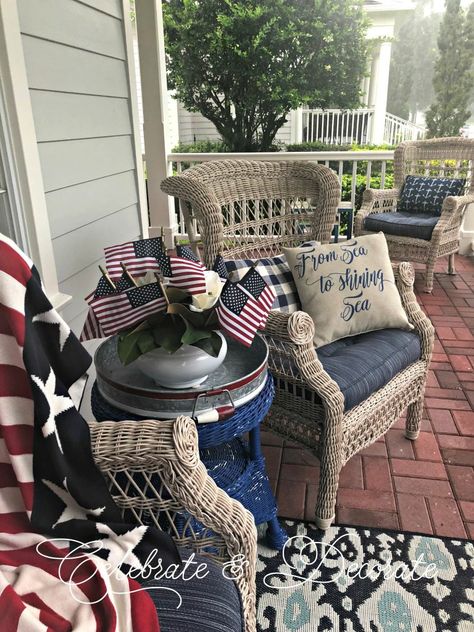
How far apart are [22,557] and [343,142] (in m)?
9.71

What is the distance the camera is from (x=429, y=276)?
385 cm

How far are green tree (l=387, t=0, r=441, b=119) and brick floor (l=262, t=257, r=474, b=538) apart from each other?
839 centimetres

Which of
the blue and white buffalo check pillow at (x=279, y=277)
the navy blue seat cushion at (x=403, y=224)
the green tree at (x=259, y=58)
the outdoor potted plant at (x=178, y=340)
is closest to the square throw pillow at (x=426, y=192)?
the navy blue seat cushion at (x=403, y=224)

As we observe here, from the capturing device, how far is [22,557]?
3.05 feet

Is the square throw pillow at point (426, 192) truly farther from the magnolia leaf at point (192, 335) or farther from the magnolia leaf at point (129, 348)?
the magnolia leaf at point (129, 348)

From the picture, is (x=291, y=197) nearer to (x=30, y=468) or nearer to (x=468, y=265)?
(x=30, y=468)

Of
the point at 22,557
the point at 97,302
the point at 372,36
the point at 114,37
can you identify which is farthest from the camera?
the point at 372,36

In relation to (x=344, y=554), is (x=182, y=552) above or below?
above

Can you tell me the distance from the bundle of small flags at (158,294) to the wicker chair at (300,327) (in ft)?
1.02

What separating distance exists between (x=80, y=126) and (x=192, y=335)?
1151mm

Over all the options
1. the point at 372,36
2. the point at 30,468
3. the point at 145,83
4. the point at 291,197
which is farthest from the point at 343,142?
the point at 30,468

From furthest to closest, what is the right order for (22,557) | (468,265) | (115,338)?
(468,265) → (115,338) → (22,557)

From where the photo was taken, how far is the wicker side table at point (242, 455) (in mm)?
1229

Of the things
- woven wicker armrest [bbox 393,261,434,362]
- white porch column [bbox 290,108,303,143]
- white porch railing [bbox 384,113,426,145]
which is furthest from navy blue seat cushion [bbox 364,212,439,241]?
white porch railing [bbox 384,113,426,145]
